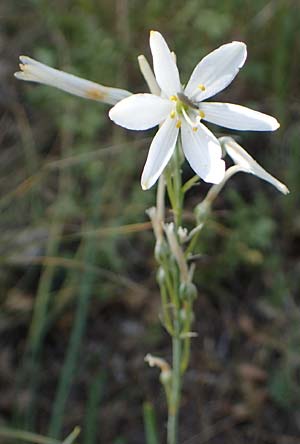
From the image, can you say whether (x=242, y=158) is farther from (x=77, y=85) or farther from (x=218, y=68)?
(x=77, y=85)

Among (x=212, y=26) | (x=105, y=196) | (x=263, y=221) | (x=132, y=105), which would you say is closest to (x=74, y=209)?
(x=105, y=196)

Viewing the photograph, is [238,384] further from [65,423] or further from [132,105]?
[132,105]

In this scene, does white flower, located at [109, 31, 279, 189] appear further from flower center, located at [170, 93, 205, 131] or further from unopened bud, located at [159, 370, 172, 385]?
unopened bud, located at [159, 370, 172, 385]

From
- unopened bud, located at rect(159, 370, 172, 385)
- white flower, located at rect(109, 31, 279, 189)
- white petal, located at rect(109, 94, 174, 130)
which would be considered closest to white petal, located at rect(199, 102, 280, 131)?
Answer: white flower, located at rect(109, 31, 279, 189)

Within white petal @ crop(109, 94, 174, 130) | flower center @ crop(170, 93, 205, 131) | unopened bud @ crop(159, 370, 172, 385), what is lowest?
unopened bud @ crop(159, 370, 172, 385)

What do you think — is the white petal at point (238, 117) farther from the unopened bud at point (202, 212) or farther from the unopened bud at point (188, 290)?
the unopened bud at point (188, 290)

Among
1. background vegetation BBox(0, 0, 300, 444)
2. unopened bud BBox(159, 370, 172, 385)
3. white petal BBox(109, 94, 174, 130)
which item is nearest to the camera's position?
white petal BBox(109, 94, 174, 130)

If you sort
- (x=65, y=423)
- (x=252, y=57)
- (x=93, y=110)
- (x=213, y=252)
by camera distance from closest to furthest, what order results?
(x=65, y=423), (x=213, y=252), (x=93, y=110), (x=252, y=57)
